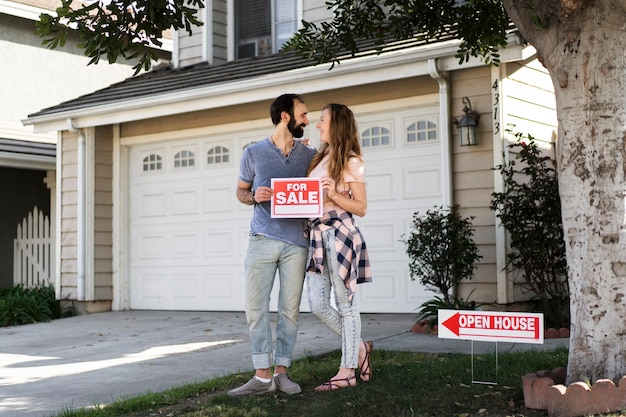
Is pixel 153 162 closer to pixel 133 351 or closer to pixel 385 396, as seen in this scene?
pixel 133 351

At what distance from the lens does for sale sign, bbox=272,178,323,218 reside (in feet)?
16.6

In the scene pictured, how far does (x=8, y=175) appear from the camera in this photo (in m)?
16.2

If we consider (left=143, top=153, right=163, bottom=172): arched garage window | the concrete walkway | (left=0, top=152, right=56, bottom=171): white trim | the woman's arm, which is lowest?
the concrete walkway

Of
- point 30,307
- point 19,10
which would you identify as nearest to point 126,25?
point 30,307

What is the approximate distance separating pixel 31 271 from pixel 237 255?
4.84 meters

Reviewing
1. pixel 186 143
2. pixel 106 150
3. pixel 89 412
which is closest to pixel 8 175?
pixel 106 150

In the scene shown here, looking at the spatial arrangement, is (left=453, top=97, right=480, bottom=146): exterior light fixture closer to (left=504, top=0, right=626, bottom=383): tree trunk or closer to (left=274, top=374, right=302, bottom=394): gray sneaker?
(left=504, top=0, right=626, bottom=383): tree trunk

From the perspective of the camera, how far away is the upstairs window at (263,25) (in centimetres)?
1254

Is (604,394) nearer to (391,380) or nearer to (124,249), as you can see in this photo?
(391,380)

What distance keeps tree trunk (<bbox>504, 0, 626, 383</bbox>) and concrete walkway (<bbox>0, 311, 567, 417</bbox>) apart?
2216 mm

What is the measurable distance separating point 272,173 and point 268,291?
759 millimetres

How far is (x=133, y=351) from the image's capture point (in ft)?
25.8

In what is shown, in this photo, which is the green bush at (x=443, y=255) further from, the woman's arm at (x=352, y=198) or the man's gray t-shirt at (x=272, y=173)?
the woman's arm at (x=352, y=198)

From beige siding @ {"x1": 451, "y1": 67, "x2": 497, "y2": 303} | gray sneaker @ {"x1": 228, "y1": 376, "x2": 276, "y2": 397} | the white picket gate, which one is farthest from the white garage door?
gray sneaker @ {"x1": 228, "y1": 376, "x2": 276, "y2": 397}
